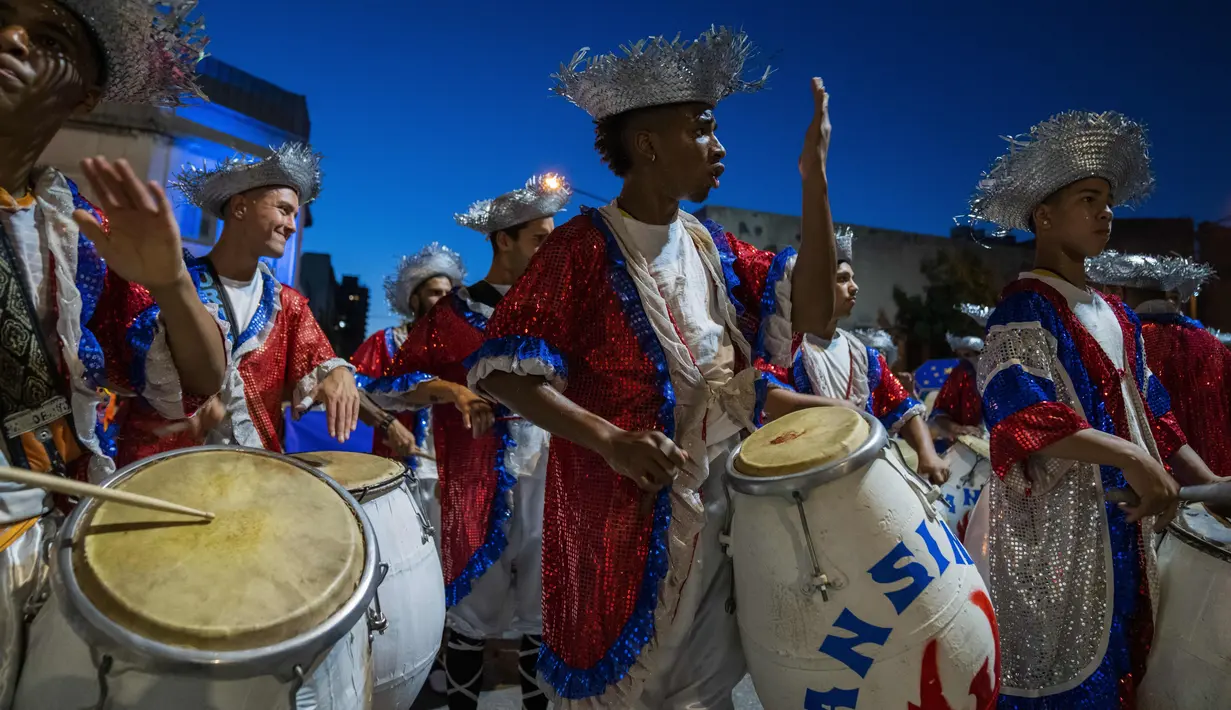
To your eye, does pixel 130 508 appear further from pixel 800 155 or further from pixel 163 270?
pixel 800 155

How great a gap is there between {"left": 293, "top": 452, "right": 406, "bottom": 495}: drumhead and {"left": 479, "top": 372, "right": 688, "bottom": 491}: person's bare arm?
747 millimetres

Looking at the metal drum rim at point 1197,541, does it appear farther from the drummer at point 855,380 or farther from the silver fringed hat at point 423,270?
the silver fringed hat at point 423,270

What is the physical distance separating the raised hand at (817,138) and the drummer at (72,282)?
141 cm

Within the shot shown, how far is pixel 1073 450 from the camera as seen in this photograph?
8.00 feet

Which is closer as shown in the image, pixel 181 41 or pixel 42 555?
pixel 42 555

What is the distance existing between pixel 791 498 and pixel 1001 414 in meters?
1.23

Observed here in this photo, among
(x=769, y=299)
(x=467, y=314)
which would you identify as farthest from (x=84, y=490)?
(x=467, y=314)

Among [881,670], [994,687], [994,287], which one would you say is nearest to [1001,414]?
[994,687]

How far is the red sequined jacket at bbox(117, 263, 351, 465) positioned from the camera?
2.96 meters

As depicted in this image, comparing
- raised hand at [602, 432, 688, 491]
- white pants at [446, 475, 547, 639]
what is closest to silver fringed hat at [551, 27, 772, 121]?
raised hand at [602, 432, 688, 491]

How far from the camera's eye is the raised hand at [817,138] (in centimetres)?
202

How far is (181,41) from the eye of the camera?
6.03 feet

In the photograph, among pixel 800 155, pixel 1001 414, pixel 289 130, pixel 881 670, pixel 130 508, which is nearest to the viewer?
pixel 130 508

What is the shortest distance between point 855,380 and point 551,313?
2.63m
